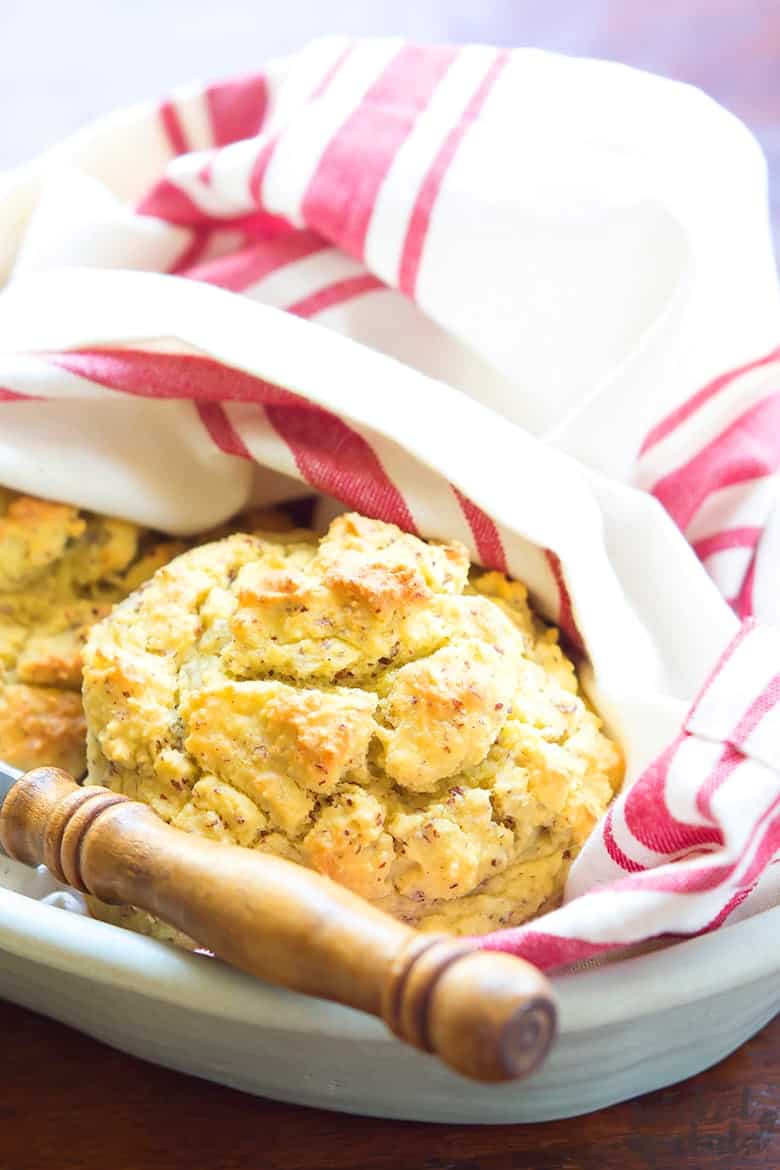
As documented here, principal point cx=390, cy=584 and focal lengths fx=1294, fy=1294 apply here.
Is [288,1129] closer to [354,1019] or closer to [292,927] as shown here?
[354,1019]

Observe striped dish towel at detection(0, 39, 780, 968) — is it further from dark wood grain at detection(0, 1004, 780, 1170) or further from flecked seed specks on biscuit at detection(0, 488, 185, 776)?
dark wood grain at detection(0, 1004, 780, 1170)

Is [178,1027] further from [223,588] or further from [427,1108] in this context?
[223,588]

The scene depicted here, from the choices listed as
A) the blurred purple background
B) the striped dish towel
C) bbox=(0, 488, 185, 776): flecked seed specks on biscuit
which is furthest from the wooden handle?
the blurred purple background

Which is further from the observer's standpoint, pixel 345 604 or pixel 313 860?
pixel 345 604

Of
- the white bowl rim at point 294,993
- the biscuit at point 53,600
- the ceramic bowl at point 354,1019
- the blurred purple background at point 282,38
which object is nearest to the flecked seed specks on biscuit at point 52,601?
the biscuit at point 53,600

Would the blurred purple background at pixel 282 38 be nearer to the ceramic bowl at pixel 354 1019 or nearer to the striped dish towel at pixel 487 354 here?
the striped dish towel at pixel 487 354

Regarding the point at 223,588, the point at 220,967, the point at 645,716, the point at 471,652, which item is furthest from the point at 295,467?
the point at 220,967
